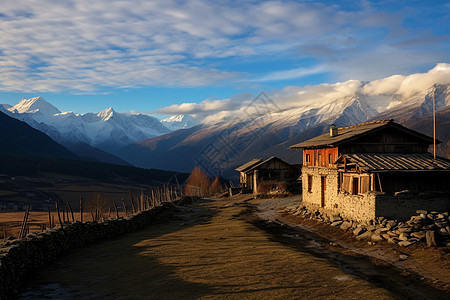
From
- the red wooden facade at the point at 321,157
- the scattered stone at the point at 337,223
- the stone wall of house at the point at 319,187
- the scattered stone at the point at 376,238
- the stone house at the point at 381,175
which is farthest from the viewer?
the red wooden facade at the point at 321,157

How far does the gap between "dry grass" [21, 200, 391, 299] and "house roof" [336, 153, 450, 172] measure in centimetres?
872

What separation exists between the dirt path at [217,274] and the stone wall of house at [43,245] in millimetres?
635

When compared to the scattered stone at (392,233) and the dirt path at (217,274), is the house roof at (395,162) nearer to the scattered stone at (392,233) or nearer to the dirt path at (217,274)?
the scattered stone at (392,233)

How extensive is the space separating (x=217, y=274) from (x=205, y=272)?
67cm

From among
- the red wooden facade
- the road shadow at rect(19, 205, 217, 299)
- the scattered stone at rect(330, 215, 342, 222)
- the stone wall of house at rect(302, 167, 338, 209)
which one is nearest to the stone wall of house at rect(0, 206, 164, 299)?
the road shadow at rect(19, 205, 217, 299)

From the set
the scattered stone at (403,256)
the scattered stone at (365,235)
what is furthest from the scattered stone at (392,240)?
the scattered stone at (403,256)

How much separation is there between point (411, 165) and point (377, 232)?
260 inches

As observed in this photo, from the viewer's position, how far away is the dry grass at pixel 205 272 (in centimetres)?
1287

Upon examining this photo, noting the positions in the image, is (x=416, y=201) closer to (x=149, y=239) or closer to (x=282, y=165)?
(x=149, y=239)

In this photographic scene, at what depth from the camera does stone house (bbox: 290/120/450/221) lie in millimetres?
23906

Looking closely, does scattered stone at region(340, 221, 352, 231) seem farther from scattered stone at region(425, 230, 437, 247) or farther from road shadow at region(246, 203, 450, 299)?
scattered stone at region(425, 230, 437, 247)

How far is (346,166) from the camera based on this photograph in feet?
92.2

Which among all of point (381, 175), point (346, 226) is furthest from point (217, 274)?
point (381, 175)

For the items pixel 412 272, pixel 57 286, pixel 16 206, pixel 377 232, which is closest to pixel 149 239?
pixel 57 286
